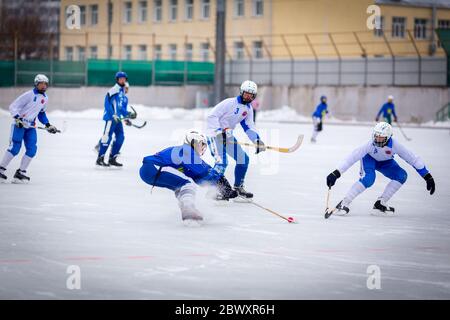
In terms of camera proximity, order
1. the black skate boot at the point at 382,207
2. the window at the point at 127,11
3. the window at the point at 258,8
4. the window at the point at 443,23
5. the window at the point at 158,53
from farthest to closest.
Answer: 1. the window at the point at 127,11
2. the window at the point at 158,53
3. the window at the point at 258,8
4. the window at the point at 443,23
5. the black skate boot at the point at 382,207

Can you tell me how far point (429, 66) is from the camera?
32.7m

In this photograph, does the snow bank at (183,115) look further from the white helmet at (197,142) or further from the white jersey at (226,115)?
the white helmet at (197,142)

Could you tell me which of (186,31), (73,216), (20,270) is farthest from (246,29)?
(20,270)

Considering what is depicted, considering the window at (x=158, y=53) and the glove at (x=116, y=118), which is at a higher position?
the window at (x=158, y=53)

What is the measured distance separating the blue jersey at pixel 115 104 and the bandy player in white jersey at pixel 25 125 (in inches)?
86.1

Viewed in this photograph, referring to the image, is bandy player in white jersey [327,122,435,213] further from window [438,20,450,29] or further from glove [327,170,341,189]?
window [438,20,450,29]

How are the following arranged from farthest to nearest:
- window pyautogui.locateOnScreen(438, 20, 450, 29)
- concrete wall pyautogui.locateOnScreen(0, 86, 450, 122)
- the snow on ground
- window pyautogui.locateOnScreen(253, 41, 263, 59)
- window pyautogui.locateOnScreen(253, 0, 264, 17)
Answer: window pyautogui.locateOnScreen(253, 0, 264, 17) < window pyautogui.locateOnScreen(253, 41, 263, 59) < window pyautogui.locateOnScreen(438, 20, 450, 29) < concrete wall pyautogui.locateOnScreen(0, 86, 450, 122) < the snow on ground

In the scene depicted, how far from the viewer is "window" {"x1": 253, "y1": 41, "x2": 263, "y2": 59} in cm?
4378

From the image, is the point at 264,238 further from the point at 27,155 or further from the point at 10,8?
the point at 10,8

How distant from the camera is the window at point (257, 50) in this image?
43.8 meters

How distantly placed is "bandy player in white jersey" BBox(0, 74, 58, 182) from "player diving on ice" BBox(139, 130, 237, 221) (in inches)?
151

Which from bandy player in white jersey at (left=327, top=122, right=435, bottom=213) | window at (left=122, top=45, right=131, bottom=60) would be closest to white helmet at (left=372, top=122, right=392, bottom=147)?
bandy player in white jersey at (left=327, top=122, right=435, bottom=213)

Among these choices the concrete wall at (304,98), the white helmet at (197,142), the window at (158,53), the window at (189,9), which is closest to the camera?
the white helmet at (197,142)

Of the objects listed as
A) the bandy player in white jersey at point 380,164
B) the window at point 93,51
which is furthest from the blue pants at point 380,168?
the window at point 93,51
